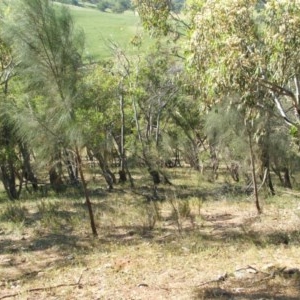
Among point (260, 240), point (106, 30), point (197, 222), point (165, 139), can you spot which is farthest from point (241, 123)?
point (106, 30)

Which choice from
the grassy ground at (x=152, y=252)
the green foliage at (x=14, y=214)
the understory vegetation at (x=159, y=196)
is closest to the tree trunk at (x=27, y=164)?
the understory vegetation at (x=159, y=196)

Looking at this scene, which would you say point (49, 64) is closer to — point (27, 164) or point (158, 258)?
point (158, 258)

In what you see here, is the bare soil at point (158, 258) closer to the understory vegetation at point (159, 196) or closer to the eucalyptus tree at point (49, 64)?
the understory vegetation at point (159, 196)

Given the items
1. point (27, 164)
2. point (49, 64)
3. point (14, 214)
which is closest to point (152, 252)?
point (49, 64)

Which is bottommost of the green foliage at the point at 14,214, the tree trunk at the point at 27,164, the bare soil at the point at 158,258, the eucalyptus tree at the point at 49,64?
the bare soil at the point at 158,258

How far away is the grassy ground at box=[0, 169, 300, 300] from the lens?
6.99m

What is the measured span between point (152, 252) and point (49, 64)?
14.9 feet

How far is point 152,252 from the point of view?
9117mm

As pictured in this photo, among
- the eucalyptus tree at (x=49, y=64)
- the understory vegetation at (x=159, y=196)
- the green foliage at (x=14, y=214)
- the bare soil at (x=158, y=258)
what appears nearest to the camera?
the understory vegetation at (x=159, y=196)

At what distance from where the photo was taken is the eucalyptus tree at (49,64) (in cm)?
957

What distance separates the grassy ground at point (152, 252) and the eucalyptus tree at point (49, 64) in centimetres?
226

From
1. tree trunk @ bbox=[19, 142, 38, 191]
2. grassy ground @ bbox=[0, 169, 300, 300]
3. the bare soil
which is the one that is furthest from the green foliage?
tree trunk @ bbox=[19, 142, 38, 191]

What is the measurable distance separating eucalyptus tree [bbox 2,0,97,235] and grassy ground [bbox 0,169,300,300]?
226 centimetres

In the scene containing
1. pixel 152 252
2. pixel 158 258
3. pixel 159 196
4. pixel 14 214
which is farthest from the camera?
pixel 159 196
